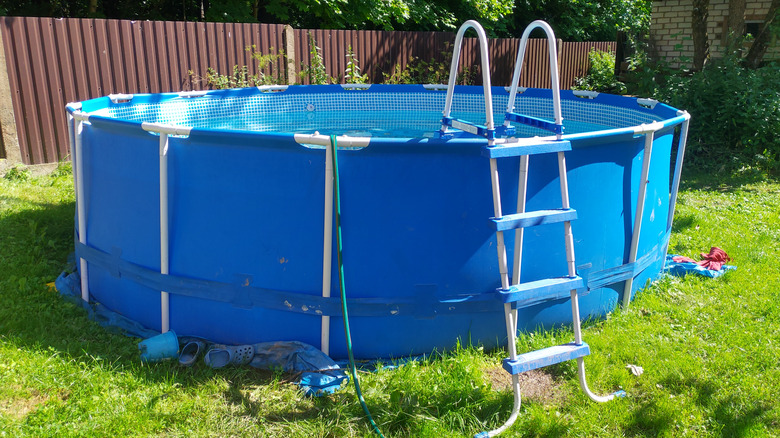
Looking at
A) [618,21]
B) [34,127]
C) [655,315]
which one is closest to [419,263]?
[655,315]

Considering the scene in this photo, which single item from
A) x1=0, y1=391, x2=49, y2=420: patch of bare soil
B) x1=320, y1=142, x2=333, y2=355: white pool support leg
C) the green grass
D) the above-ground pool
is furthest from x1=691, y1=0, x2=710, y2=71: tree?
x1=0, y1=391, x2=49, y2=420: patch of bare soil

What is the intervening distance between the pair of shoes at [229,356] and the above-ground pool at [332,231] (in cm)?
12

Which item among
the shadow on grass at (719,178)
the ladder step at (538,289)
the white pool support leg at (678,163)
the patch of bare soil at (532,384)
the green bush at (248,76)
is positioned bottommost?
the patch of bare soil at (532,384)

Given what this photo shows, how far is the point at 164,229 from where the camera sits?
3691 millimetres

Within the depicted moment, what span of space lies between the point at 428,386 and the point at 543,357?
62 centimetres

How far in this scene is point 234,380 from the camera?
3.43 meters

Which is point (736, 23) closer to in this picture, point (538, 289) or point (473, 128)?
point (473, 128)

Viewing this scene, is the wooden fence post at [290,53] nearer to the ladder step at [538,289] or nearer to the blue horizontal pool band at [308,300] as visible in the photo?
the blue horizontal pool band at [308,300]

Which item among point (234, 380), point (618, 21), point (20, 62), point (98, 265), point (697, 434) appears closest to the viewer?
point (697, 434)

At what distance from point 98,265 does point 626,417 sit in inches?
135

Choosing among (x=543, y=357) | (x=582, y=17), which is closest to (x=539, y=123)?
(x=543, y=357)

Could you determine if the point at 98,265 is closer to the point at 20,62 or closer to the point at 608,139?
the point at 608,139

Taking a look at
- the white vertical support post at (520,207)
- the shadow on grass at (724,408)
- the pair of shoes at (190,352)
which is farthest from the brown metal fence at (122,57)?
the shadow on grass at (724,408)

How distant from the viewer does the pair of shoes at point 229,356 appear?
3.54 meters
